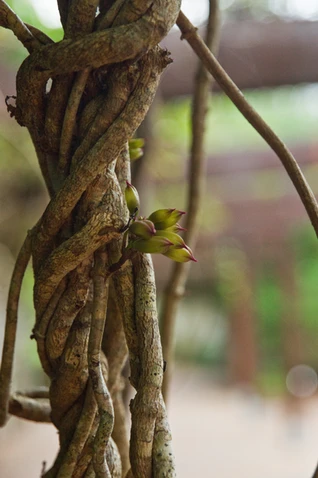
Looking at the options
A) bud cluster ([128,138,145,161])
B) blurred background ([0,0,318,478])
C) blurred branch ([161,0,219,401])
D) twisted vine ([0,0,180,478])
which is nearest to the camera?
twisted vine ([0,0,180,478])

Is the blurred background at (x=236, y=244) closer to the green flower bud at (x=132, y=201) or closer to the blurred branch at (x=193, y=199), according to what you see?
the blurred branch at (x=193, y=199)

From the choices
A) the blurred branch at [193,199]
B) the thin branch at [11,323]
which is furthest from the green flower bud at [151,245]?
the blurred branch at [193,199]

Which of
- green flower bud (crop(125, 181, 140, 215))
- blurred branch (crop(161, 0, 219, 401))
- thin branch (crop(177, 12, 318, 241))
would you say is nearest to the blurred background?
blurred branch (crop(161, 0, 219, 401))

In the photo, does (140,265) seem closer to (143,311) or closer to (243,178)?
(143,311)

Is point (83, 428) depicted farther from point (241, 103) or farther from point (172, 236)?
point (241, 103)

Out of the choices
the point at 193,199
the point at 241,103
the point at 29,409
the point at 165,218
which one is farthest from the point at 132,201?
the point at 193,199

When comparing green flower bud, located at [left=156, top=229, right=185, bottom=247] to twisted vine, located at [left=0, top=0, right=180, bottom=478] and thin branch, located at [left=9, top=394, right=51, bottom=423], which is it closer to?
twisted vine, located at [left=0, top=0, right=180, bottom=478]
